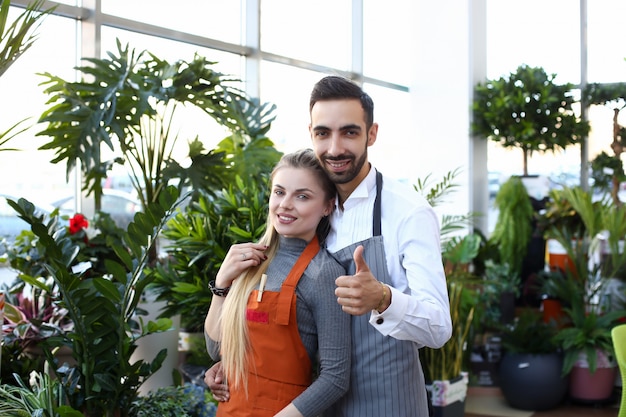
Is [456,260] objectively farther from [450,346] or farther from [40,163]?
[40,163]

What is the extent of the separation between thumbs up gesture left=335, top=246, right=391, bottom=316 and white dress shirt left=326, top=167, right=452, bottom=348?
2.0 inches

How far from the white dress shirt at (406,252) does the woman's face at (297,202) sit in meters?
0.08

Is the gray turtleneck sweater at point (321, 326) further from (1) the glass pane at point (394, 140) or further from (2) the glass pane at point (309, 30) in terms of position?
(1) the glass pane at point (394, 140)

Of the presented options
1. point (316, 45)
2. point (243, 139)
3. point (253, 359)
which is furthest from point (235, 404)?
point (316, 45)

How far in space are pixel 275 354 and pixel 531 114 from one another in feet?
18.3

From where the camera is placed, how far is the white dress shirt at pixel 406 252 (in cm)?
176

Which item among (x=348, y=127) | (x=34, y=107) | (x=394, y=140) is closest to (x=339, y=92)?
(x=348, y=127)

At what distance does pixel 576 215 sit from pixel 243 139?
3.58m

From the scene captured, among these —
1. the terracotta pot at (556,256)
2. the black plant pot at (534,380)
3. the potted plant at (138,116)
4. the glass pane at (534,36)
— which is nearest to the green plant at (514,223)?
the terracotta pot at (556,256)

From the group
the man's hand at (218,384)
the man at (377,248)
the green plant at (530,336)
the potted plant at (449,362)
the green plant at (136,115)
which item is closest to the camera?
the man at (377,248)

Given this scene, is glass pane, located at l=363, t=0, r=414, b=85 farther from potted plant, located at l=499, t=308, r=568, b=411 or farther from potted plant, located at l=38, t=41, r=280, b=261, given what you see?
potted plant, located at l=38, t=41, r=280, b=261

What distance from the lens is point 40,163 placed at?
448 cm

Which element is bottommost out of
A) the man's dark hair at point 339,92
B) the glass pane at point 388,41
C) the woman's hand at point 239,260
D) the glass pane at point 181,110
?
the woman's hand at point 239,260

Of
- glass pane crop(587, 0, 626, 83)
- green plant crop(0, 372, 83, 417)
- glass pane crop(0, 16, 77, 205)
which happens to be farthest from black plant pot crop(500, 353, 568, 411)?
green plant crop(0, 372, 83, 417)
